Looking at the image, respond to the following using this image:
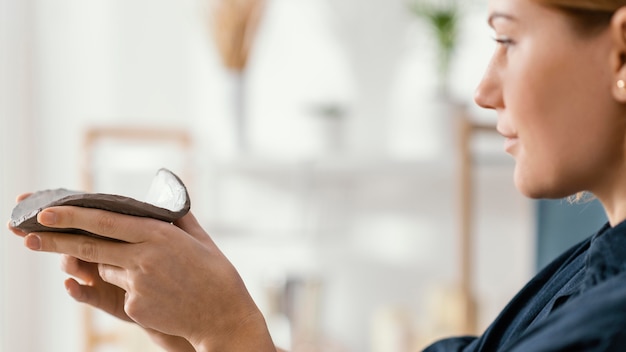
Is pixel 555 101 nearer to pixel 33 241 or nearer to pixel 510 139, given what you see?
pixel 510 139

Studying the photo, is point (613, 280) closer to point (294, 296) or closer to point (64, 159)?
point (294, 296)

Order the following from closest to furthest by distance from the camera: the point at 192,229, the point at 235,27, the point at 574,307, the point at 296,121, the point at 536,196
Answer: the point at 574,307
the point at 536,196
the point at 192,229
the point at 235,27
the point at 296,121

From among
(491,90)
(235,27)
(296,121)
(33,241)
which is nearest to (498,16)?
(491,90)

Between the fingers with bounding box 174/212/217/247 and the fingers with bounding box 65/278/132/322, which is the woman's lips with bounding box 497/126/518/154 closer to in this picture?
the fingers with bounding box 174/212/217/247

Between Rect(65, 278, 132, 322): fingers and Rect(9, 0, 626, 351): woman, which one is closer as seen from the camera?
Rect(9, 0, 626, 351): woman

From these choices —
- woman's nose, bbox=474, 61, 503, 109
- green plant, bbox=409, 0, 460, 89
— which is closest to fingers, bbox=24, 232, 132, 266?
woman's nose, bbox=474, 61, 503, 109

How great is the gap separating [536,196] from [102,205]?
1.49ft

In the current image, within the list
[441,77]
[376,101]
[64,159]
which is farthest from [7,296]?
[441,77]

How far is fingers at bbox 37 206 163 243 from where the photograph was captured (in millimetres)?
866

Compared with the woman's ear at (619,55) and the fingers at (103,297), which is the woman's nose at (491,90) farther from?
the fingers at (103,297)

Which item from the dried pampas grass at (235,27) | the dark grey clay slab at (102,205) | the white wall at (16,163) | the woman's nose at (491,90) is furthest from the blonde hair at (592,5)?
the white wall at (16,163)

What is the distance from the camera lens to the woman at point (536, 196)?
30.0 inches

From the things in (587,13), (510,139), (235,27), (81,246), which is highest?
(235,27)

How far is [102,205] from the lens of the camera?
0.89m
